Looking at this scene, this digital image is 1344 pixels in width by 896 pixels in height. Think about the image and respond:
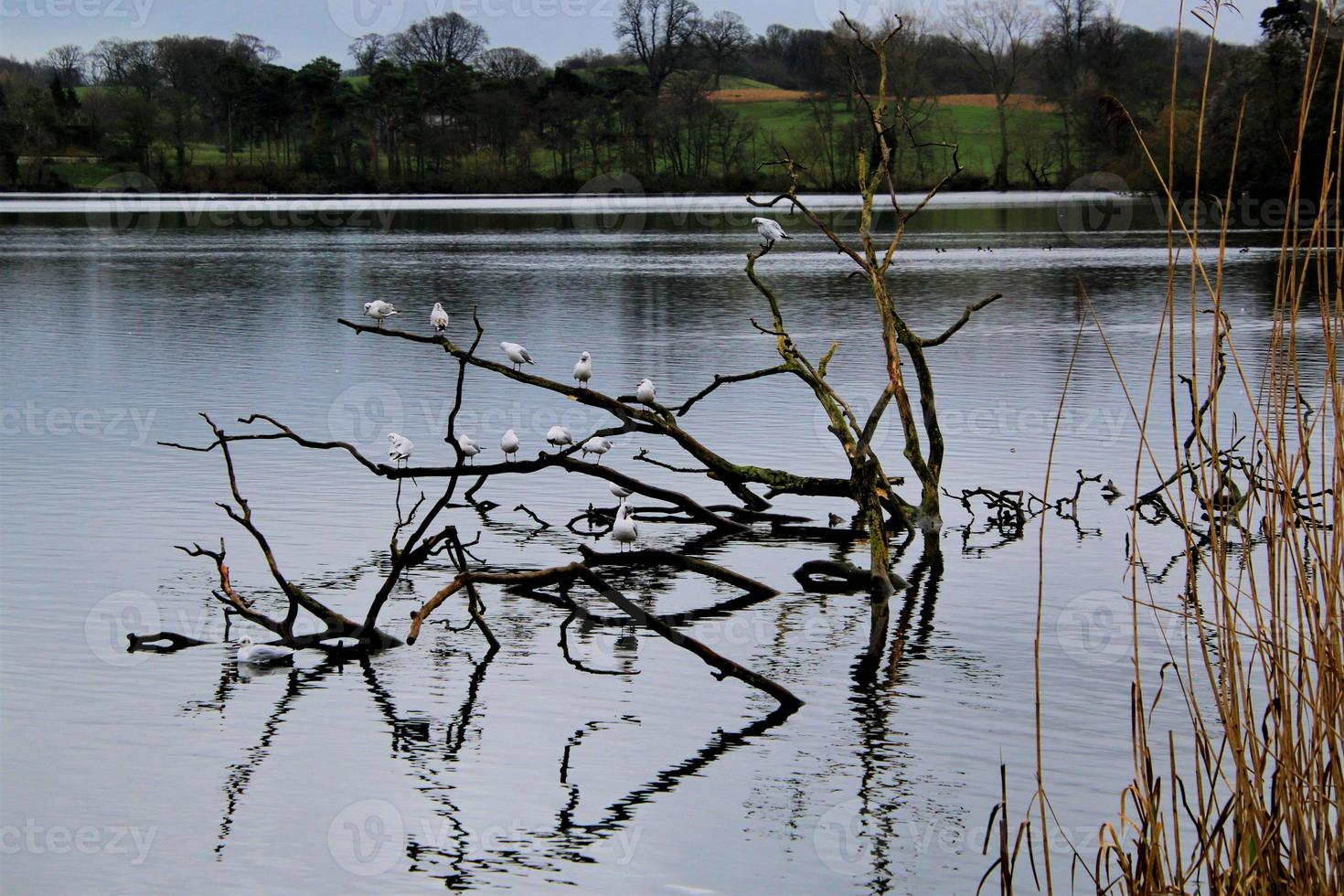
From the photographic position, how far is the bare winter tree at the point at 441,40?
140 m

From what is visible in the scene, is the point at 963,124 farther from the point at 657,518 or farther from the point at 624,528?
the point at 624,528

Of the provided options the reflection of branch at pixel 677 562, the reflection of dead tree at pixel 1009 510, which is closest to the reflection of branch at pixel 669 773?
the reflection of branch at pixel 677 562

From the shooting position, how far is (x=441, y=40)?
141 m

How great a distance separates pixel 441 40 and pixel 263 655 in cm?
13720

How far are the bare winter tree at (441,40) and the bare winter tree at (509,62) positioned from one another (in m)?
1.37

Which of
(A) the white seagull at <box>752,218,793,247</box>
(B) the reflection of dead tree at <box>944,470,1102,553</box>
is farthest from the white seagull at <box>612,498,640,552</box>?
(A) the white seagull at <box>752,218,793,247</box>

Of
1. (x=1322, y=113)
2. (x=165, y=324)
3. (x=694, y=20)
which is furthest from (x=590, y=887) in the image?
(x=694, y=20)

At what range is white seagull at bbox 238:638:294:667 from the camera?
371 inches

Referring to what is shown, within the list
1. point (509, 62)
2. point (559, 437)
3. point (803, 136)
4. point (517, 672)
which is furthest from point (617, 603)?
point (509, 62)

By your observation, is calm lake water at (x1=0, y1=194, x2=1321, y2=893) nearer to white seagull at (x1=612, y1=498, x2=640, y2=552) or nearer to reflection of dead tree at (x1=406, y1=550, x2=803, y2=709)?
reflection of dead tree at (x1=406, y1=550, x2=803, y2=709)

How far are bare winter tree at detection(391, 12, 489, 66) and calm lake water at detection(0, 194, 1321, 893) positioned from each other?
120 metres

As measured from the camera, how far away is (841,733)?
837 cm

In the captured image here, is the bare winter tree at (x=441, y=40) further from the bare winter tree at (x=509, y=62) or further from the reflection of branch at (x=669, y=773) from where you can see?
the reflection of branch at (x=669, y=773)

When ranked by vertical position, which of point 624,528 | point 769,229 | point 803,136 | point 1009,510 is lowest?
point 1009,510
